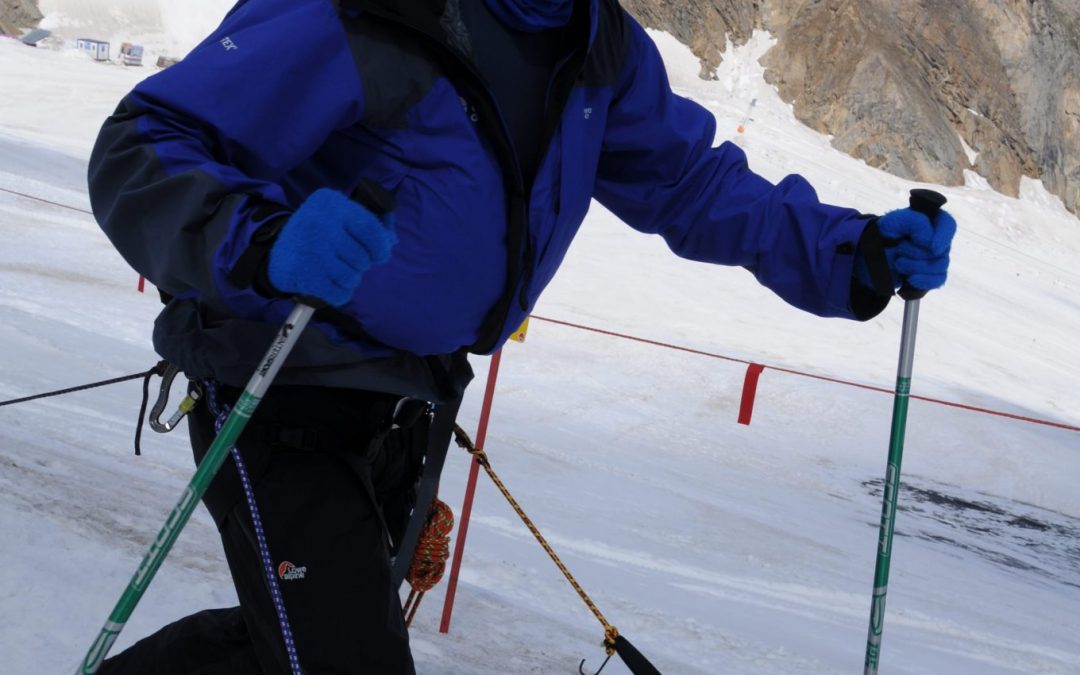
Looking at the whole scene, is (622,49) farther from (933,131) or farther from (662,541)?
(933,131)

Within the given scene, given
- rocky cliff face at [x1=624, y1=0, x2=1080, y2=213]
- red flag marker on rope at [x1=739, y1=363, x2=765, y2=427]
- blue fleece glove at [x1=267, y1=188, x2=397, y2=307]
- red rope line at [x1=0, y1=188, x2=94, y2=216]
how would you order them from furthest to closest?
rocky cliff face at [x1=624, y1=0, x2=1080, y2=213] → red rope line at [x1=0, y1=188, x2=94, y2=216] → red flag marker on rope at [x1=739, y1=363, x2=765, y2=427] → blue fleece glove at [x1=267, y1=188, x2=397, y2=307]

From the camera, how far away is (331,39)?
1.92m

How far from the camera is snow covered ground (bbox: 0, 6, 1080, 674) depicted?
3.72 m

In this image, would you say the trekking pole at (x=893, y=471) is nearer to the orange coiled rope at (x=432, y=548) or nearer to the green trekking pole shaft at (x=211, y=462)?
the orange coiled rope at (x=432, y=548)

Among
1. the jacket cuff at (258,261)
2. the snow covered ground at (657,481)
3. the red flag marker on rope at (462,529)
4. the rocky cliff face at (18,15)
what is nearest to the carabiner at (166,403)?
the jacket cuff at (258,261)

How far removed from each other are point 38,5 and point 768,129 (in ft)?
84.4

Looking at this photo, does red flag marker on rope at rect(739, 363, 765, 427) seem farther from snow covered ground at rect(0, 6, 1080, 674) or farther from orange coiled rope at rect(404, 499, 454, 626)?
orange coiled rope at rect(404, 499, 454, 626)

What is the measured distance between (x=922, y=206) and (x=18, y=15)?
126ft

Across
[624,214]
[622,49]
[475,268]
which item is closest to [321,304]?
[475,268]

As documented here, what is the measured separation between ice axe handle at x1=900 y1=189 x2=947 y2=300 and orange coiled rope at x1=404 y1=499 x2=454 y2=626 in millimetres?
1294

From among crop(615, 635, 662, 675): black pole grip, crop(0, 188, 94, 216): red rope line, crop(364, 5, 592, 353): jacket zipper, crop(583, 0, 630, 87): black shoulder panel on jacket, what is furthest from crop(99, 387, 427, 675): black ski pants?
crop(0, 188, 94, 216): red rope line

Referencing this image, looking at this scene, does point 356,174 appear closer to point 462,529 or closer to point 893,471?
point 893,471

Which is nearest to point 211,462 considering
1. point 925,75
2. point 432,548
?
point 432,548

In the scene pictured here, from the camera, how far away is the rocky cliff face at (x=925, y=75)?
31.4 metres
